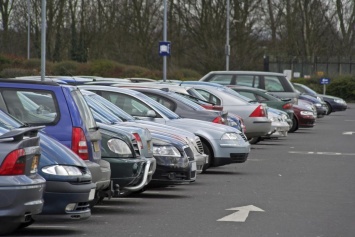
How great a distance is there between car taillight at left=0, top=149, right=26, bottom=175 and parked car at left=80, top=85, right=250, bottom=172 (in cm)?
786

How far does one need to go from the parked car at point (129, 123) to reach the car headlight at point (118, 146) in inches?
26.2

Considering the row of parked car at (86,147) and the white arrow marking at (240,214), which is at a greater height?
the row of parked car at (86,147)

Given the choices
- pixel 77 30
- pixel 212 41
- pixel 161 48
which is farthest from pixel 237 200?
pixel 77 30

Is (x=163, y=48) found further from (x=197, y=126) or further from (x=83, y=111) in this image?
(x=83, y=111)

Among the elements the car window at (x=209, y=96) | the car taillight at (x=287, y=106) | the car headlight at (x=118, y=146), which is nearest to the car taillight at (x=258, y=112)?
the car window at (x=209, y=96)

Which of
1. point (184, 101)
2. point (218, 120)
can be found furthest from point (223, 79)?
point (184, 101)

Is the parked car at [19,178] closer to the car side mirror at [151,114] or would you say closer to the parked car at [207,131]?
the car side mirror at [151,114]

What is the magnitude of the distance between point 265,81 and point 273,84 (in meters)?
0.27

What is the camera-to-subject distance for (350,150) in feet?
81.8

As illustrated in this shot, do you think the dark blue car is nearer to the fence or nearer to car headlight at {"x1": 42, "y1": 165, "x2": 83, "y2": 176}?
car headlight at {"x1": 42, "y1": 165, "x2": 83, "y2": 176}

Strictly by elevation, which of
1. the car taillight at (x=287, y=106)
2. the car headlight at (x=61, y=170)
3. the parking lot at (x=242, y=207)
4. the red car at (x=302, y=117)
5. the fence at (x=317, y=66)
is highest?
the fence at (x=317, y=66)

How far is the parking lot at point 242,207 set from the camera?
1084cm

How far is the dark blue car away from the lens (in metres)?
9.91

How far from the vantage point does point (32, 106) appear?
11180mm
